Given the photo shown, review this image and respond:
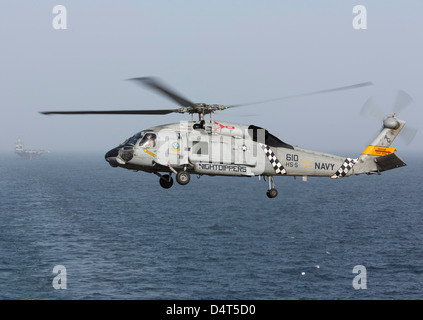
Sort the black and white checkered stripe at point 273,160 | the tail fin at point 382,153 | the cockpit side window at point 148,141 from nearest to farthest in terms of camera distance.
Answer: the cockpit side window at point 148,141, the black and white checkered stripe at point 273,160, the tail fin at point 382,153

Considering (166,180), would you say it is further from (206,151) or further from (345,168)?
(345,168)

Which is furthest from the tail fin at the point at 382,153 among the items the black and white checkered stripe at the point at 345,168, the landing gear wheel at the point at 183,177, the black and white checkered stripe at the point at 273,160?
the landing gear wheel at the point at 183,177

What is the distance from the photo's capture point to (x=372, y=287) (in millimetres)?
190125

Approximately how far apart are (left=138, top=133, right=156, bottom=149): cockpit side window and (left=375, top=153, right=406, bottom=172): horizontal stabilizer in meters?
17.6

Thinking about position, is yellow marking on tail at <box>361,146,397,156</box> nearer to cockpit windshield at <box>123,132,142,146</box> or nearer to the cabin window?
the cabin window

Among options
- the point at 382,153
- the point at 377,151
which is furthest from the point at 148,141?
the point at 382,153

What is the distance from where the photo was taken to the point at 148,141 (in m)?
34.3

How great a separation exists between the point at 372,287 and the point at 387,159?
162495mm

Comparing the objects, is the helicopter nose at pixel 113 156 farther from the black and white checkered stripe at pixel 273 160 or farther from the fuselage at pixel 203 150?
the black and white checkered stripe at pixel 273 160

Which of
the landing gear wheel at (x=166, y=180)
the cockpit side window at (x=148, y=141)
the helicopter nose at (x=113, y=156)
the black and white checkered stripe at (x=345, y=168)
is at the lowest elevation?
→ the landing gear wheel at (x=166, y=180)

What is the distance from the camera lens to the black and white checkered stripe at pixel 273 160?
119 feet

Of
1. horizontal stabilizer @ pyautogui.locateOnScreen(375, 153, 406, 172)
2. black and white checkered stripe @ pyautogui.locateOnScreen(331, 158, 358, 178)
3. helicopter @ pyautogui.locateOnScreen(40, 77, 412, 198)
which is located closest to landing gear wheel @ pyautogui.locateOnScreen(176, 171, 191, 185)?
helicopter @ pyautogui.locateOnScreen(40, 77, 412, 198)

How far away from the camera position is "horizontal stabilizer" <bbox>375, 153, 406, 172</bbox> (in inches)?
1550
